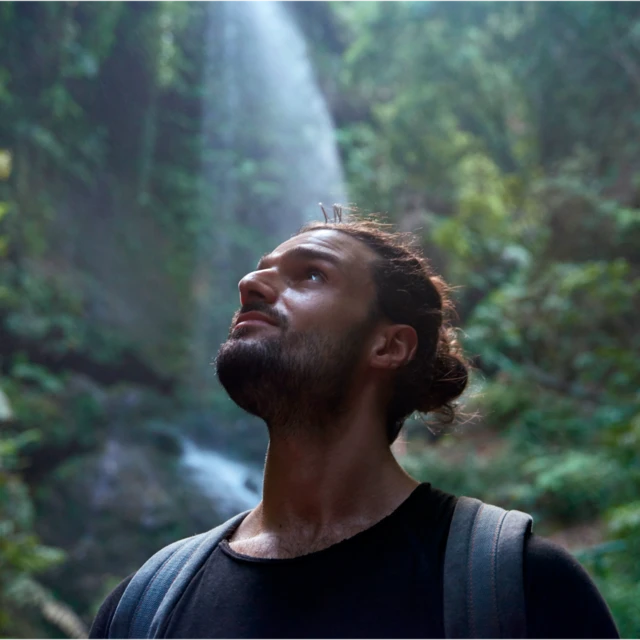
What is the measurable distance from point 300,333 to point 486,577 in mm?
652

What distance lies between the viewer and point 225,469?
1110cm

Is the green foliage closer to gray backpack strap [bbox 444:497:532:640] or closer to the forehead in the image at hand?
the forehead

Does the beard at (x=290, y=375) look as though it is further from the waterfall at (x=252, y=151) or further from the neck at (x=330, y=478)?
the waterfall at (x=252, y=151)

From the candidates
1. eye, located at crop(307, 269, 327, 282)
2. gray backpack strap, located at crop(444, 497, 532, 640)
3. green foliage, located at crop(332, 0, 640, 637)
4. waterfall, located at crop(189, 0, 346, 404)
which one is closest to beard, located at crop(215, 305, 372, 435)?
eye, located at crop(307, 269, 327, 282)

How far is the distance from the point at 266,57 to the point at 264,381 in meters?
16.5

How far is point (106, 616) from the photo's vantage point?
1.38 meters

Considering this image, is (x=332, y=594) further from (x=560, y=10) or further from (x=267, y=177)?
(x=267, y=177)

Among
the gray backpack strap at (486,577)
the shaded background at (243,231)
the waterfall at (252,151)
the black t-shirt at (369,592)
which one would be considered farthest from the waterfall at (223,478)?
the gray backpack strap at (486,577)

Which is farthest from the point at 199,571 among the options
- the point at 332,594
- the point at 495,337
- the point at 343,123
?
the point at 343,123

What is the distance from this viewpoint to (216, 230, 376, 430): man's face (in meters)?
1.46

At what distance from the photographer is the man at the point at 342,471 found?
3.82ft

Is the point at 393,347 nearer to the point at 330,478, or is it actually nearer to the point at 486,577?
the point at 330,478

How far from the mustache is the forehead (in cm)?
16

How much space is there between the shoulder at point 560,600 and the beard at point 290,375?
0.54m
